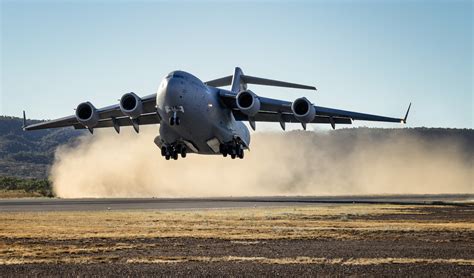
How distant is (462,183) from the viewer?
295 ft

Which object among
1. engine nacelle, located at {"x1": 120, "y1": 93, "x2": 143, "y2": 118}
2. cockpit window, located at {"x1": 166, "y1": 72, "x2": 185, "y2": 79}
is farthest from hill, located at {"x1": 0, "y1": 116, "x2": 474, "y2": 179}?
cockpit window, located at {"x1": 166, "y1": 72, "x2": 185, "y2": 79}

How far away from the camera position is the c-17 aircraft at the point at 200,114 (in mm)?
37344

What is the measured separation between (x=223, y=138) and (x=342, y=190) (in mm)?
41789

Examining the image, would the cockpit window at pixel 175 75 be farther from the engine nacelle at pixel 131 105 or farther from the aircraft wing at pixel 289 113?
the aircraft wing at pixel 289 113

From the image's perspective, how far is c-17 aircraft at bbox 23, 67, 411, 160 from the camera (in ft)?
123

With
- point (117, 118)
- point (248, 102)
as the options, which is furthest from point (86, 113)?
point (248, 102)

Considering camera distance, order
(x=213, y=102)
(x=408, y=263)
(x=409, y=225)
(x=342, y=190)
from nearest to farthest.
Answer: (x=408, y=263) → (x=409, y=225) → (x=213, y=102) → (x=342, y=190)

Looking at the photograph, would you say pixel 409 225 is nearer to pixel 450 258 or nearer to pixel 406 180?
pixel 450 258

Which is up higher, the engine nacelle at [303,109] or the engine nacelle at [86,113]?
the engine nacelle at [86,113]

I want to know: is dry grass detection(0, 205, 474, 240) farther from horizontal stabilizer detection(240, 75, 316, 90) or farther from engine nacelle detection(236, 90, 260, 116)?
horizontal stabilizer detection(240, 75, 316, 90)

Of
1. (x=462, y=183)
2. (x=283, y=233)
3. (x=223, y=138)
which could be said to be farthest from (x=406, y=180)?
(x=283, y=233)

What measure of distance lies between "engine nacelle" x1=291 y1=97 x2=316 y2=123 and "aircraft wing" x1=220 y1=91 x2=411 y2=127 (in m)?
2.10

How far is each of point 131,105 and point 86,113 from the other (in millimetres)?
3345

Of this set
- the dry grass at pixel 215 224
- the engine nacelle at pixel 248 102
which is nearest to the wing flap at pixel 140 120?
the engine nacelle at pixel 248 102
